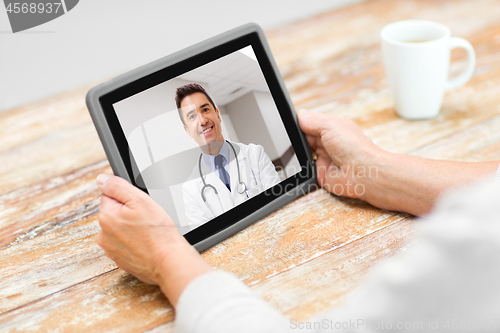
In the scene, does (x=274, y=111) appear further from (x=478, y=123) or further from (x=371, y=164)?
(x=478, y=123)

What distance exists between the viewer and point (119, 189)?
589 millimetres

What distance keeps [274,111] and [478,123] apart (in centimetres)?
51

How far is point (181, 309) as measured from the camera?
457mm

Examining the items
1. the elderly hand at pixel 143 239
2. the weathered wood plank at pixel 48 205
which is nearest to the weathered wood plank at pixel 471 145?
the elderly hand at pixel 143 239

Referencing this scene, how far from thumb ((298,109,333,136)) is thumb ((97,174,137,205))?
342 mm

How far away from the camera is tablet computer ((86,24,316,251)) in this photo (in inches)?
23.9

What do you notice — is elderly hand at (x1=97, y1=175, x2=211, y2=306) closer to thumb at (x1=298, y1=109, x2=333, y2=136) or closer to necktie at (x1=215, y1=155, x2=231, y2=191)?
necktie at (x1=215, y1=155, x2=231, y2=191)

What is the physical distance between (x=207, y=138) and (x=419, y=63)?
1.72ft

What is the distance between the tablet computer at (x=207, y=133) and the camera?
1.99 ft

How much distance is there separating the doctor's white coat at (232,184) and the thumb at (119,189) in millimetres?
86

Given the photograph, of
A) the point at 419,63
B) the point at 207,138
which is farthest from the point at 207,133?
the point at 419,63

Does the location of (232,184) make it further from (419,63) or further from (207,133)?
(419,63)

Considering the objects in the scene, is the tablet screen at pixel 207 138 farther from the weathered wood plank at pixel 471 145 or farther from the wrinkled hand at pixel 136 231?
the weathered wood plank at pixel 471 145

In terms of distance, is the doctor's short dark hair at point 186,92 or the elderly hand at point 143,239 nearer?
the elderly hand at point 143,239
